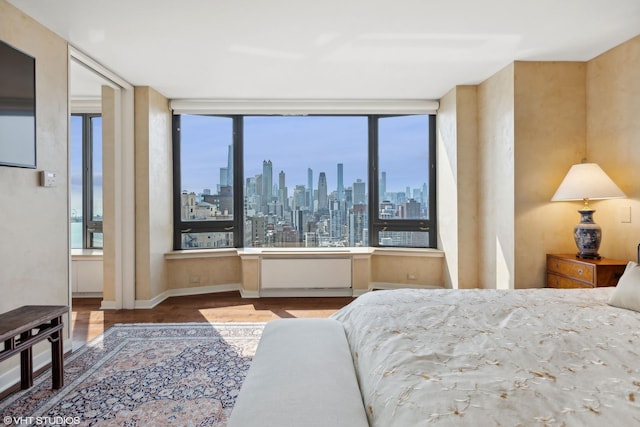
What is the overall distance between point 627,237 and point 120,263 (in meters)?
4.95

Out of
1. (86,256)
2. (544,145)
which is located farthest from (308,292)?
(544,145)

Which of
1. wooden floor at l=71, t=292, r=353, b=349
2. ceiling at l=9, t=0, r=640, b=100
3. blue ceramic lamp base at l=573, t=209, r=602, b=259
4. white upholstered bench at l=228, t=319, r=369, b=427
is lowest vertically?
wooden floor at l=71, t=292, r=353, b=349

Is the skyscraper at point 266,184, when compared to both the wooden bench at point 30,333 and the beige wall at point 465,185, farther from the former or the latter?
the wooden bench at point 30,333

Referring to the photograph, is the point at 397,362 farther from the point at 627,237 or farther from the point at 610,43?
the point at 610,43

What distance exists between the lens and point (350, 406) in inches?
41.0

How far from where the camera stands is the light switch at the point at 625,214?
2.91m

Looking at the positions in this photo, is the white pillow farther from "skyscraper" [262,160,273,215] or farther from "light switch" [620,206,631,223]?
"skyscraper" [262,160,273,215]

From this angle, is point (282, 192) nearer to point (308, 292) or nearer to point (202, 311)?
point (308, 292)

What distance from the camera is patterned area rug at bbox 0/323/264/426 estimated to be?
198 cm

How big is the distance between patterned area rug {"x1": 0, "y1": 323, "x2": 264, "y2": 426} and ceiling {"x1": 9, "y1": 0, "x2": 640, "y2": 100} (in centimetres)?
250

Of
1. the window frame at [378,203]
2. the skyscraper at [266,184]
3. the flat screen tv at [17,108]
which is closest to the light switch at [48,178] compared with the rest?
the flat screen tv at [17,108]

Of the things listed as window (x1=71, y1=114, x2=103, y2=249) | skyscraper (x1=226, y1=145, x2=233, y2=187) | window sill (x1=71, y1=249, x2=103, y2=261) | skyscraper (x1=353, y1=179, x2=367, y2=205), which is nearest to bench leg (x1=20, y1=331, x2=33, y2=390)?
window sill (x1=71, y1=249, x2=103, y2=261)

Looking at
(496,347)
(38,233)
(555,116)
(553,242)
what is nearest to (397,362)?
(496,347)

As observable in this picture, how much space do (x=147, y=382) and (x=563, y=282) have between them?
134 inches
